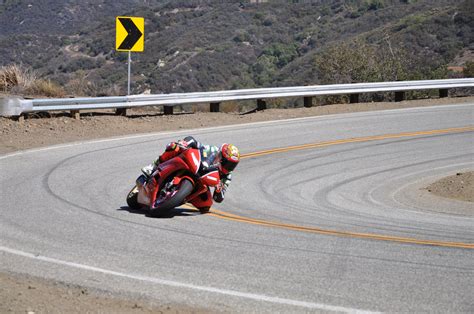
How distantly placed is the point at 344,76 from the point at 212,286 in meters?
32.0

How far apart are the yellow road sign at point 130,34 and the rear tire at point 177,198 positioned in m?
12.6

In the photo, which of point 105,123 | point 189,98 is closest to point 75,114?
point 105,123

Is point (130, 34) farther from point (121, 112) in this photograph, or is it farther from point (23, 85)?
point (23, 85)

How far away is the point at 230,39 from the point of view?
82.1 metres

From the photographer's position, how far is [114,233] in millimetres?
10211

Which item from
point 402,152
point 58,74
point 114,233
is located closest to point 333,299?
point 114,233

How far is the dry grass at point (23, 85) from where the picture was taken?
25438 mm

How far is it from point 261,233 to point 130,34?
14238 mm

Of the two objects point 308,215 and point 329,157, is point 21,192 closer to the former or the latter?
point 308,215

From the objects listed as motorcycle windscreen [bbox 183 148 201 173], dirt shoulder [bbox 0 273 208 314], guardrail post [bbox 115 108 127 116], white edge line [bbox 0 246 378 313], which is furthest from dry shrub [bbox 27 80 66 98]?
dirt shoulder [bbox 0 273 208 314]

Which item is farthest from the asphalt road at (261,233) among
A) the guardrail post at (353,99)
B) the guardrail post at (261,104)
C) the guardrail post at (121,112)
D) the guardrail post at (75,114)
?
the guardrail post at (353,99)

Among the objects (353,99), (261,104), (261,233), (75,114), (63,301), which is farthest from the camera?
(353,99)

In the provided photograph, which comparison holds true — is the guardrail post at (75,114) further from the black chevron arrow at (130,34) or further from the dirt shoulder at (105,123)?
the black chevron arrow at (130,34)

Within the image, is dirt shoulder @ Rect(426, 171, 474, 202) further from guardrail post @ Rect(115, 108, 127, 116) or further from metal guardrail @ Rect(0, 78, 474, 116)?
guardrail post @ Rect(115, 108, 127, 116)
